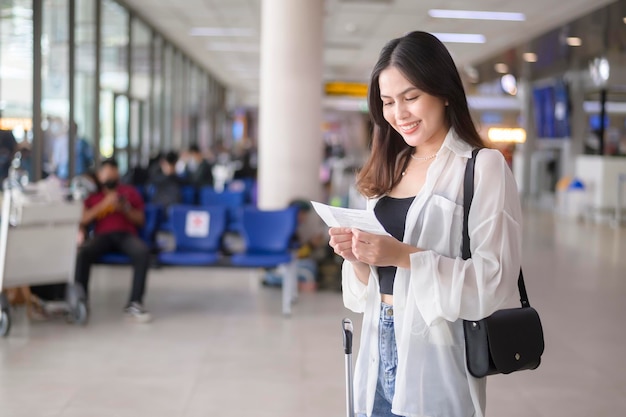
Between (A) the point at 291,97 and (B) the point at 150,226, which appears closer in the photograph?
(B) the point at 150,226

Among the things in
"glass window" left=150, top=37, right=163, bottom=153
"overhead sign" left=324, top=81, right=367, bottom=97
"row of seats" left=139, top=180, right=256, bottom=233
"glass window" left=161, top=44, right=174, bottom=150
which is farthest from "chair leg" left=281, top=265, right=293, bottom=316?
"overhead sign" left=324, top=81, right=367, bottom=97

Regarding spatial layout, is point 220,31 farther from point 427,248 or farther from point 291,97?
point 427,248

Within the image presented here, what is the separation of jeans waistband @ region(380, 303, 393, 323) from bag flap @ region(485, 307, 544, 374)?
0.25 metres

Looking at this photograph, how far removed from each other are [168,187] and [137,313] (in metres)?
4.30

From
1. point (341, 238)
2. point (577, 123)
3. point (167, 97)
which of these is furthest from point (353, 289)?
point (577, 123)

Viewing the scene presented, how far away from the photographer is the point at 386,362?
1.99m

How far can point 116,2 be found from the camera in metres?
12.1

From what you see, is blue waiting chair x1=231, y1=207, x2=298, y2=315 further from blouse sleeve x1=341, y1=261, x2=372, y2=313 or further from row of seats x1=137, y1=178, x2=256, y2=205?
blouse sleeve x1=341, y1=261, x2=372, y2=313

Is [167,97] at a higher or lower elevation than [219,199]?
higher

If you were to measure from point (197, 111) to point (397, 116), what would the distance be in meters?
22.4

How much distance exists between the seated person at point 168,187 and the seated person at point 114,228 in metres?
3.11

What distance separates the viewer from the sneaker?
6.39m

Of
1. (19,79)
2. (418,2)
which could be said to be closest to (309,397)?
(19,79)

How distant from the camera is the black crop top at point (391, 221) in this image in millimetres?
1981
